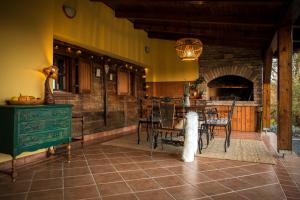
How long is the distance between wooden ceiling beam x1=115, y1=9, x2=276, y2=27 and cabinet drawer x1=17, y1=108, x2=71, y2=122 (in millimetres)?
3080

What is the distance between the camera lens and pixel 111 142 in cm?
515

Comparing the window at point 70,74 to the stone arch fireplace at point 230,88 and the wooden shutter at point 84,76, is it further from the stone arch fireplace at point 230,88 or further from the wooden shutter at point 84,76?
the stone arch fireplace at point 230,88

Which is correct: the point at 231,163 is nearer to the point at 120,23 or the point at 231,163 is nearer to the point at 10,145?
the point at 10,145

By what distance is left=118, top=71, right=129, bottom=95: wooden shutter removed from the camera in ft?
22.4

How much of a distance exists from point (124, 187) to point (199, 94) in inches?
217

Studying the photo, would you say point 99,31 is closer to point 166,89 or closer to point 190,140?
point 190,140

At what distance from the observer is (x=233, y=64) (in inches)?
289

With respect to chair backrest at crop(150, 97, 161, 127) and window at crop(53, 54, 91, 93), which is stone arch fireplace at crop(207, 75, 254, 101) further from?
window at crop(53, 54, 91, 93)

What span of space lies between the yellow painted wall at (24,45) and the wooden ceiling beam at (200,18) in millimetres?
2221

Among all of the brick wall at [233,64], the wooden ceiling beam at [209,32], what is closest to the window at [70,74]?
the wooden ceiling beam at [209,32]

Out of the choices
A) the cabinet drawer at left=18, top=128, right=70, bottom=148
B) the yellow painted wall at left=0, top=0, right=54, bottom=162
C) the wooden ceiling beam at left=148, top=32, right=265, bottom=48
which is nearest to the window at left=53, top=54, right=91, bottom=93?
the yellow painted wall at left=0, top=0, right=54, bottom=162

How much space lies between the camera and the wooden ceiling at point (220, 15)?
3.74 metres

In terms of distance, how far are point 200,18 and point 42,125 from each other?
3.68 metres

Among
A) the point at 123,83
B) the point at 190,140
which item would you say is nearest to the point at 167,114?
the point at 190,140
